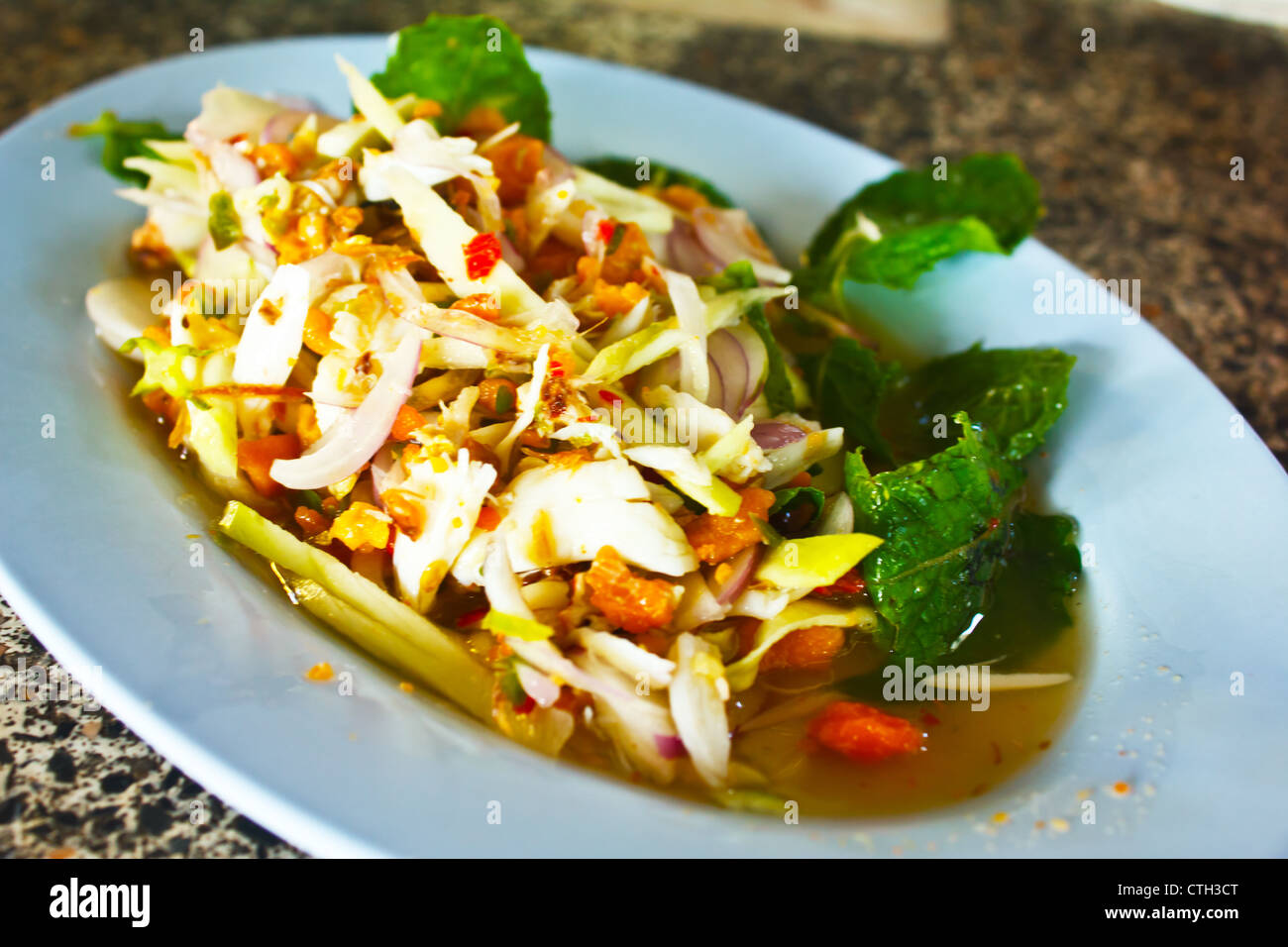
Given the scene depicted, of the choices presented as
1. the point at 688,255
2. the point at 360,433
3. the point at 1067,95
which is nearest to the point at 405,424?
the point at 360,433

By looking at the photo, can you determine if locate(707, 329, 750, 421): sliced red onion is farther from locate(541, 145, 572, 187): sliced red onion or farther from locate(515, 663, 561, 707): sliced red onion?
locate(515, 663, 561, 707): sliced red onion

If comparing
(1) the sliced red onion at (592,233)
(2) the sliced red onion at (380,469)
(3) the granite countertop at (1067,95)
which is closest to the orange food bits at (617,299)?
(1) the sliced red onion at (592,233)

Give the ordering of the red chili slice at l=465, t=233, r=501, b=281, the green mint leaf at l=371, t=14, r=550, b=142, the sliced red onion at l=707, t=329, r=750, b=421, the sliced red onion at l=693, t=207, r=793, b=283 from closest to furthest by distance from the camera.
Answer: the red chili slice at l=465, t=233, r=501, b=281 < the sliced red onion at l=707, t=329, r=750, b=421 < the sliced red onion at l=693, t=207, r=793, b=283 < the green mint leaf at l=371, t=14, r=550, b=142

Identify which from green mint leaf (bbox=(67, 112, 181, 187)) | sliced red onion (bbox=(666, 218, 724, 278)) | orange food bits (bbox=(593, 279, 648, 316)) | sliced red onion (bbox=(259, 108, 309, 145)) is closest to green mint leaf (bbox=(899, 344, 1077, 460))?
sliced red onion (bbox=(666, 218, 724, 278))

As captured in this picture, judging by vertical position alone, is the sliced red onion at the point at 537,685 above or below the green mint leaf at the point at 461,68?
below

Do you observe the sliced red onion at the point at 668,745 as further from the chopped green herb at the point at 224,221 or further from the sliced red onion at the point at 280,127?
→ the sliced red onion at the point at 280,127

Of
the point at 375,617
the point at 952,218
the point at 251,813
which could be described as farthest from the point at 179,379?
the point at 952,218
